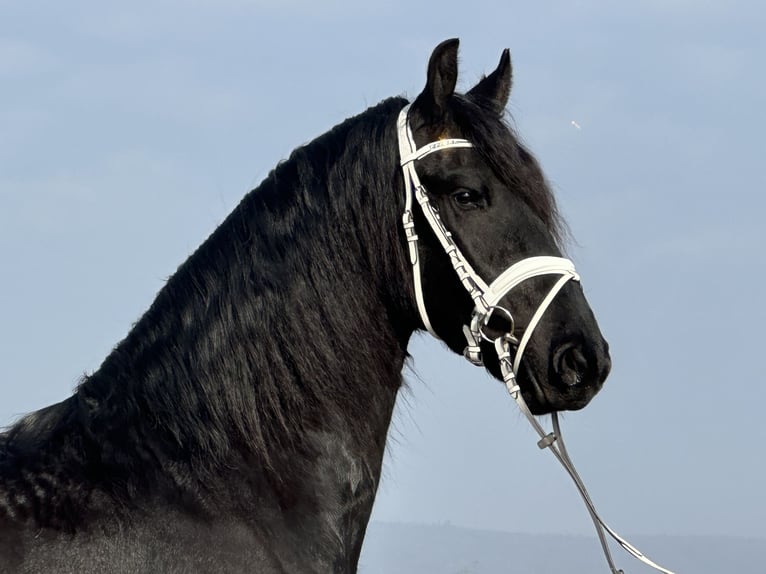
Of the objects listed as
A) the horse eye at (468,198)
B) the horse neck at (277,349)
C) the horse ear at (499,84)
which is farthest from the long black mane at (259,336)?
the horse ear at (499,84)

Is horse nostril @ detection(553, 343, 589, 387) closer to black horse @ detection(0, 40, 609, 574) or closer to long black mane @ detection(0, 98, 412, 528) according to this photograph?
black horse @ detection(0, 40, 609, 574)

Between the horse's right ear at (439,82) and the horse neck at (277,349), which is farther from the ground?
the horse's right ear at (439,82)

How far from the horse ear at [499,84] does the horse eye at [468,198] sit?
79 centimetres

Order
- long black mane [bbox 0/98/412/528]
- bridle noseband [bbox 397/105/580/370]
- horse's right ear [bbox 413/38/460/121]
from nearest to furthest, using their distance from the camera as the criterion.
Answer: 1. long black mane [bbox 0/98/412/528]
2. bridle noseband [bbox 397/105/580/370]
3. horse's right ear [bbox 413/38/460/121]

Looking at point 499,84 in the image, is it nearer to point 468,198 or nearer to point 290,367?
point 468,198

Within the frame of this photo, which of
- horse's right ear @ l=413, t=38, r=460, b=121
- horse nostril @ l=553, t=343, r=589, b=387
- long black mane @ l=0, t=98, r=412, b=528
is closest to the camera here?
long black mane @ l=0, t=98, r=412, b=528

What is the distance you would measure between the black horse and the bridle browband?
0.14ft

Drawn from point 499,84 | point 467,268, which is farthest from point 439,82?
point 467,268

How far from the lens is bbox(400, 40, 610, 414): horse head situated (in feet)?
16.0

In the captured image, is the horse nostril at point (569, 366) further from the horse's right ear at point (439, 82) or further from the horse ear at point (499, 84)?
the horse ear at point (499, 84)

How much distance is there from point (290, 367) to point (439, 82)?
1475 mm

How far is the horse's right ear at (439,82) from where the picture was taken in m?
5.11

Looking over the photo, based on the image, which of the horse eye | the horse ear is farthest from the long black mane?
the horse ear

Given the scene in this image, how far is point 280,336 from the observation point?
4.91m
